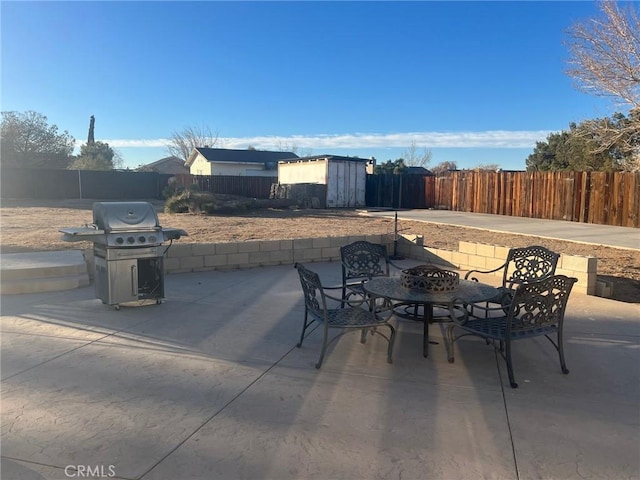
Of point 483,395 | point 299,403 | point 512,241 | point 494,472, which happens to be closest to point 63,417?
point 299,403

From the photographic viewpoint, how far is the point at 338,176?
91.4 feet

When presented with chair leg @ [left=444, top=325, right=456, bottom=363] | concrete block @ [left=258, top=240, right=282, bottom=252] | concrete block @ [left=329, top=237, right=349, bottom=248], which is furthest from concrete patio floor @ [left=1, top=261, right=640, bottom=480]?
concrete block @ [left=329, top=237, right=349, bottom=248]

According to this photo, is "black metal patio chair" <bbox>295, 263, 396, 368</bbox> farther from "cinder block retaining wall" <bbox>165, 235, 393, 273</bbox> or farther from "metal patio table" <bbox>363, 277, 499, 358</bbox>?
"cinder block retaining wall" <bbox>165, 235, 393, 273</bbox>

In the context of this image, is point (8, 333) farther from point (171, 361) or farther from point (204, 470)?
point (204, 470)

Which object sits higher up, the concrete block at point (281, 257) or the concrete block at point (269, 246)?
the concrete block at point (269, 246)

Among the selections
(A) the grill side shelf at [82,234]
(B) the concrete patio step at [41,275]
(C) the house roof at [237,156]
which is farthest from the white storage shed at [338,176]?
(A) the grill side shelf at [82,234]

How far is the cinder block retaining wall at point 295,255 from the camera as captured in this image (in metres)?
7.45

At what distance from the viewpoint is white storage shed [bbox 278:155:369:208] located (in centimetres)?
2748

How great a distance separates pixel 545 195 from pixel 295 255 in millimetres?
15010

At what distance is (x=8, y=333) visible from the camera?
181 inches

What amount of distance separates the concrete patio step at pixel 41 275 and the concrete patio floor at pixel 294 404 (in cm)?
115

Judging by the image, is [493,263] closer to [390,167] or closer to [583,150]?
[583,150]

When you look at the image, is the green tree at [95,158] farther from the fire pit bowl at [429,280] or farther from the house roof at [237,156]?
the fire pit bowl at [429,280]

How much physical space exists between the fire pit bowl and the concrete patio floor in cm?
59
